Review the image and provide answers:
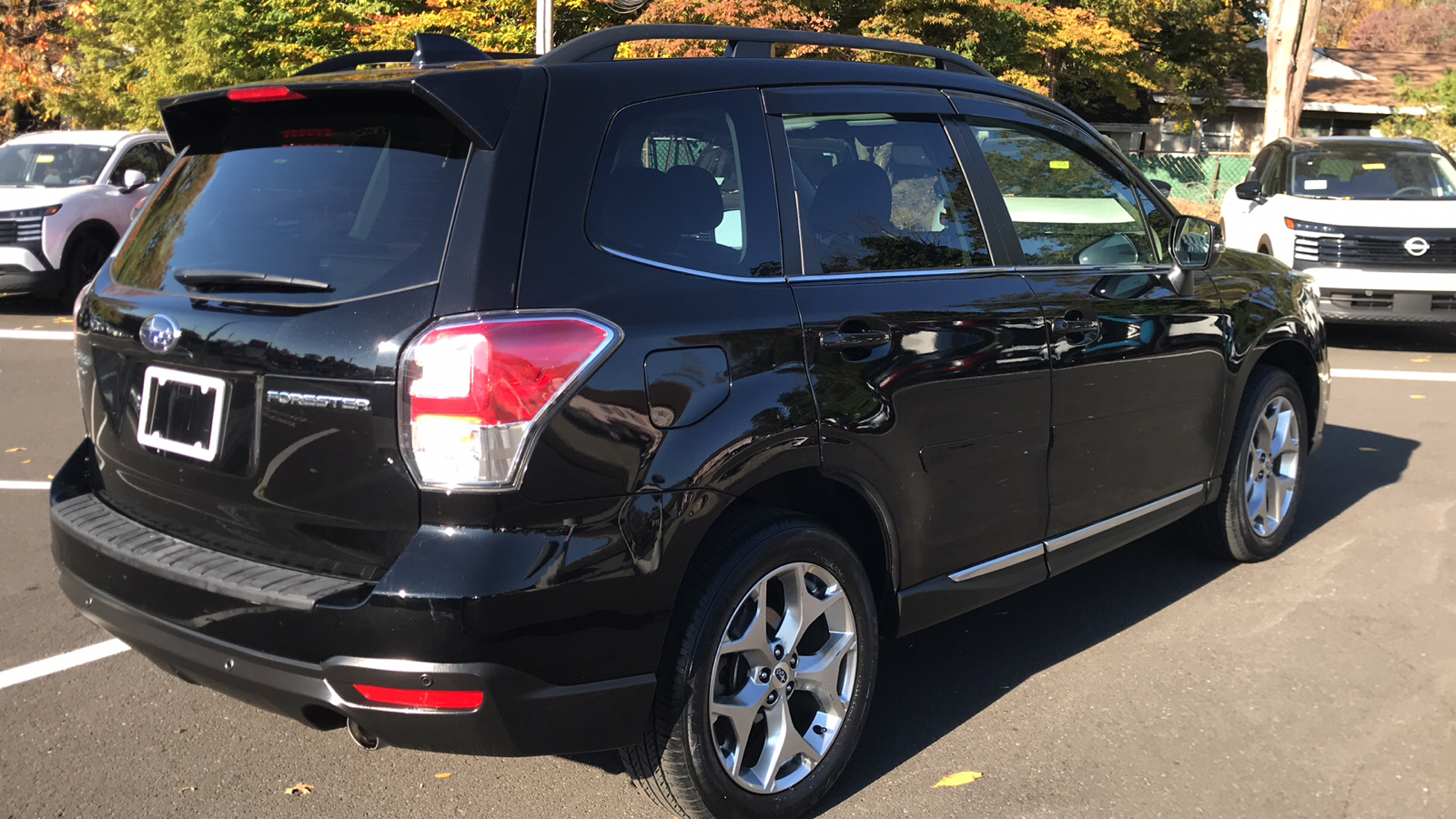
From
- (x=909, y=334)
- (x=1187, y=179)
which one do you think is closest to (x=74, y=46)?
(x=1187, y=179)

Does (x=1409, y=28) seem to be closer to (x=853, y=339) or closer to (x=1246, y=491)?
(x=1246, y=491)

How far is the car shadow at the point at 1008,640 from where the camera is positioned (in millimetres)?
3664

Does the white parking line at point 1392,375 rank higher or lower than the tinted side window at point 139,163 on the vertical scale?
lower

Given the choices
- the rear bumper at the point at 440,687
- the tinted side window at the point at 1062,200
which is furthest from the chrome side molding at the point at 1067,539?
the rear bumper at the point at 440,687

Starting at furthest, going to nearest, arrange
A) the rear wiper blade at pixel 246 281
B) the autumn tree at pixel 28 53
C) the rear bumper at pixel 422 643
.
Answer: the autumn tree at pixel 28 53, the rear wiper blade at pixel 246 281, the rear bumper at pixel 422 643

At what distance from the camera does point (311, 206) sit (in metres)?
2.85

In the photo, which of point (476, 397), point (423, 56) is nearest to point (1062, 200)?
point (423, 56)

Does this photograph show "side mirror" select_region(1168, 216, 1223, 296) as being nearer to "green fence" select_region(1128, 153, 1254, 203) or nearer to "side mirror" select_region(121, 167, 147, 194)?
"side mirror" select_region(121, 167, 147, 194)

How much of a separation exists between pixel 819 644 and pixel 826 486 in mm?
415

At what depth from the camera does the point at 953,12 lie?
26016 mm

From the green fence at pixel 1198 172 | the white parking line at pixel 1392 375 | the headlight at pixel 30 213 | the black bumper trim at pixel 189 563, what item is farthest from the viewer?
the green fence at pixel 1198 172

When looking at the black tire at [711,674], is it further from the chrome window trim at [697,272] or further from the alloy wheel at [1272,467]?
the alloy wheel at [1272,467]

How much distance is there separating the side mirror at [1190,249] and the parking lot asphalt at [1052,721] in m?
1.26

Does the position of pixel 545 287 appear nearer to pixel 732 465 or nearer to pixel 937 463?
pixel 732 465
